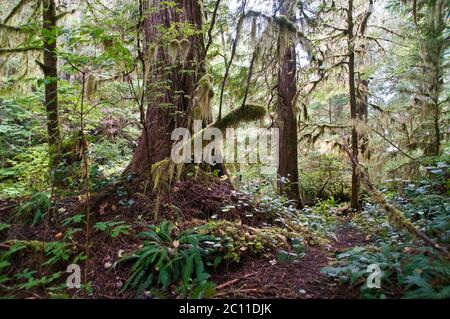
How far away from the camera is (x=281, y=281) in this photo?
3.32m

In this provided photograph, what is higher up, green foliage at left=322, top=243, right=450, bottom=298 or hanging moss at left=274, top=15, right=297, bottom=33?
hanging moss at left=274, top=15, right=297, bottom=33

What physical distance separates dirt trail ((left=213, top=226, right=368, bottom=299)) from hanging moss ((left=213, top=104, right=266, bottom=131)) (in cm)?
219

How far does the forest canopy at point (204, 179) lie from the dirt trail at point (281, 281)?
21mm

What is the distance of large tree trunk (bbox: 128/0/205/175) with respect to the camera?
5273 mm

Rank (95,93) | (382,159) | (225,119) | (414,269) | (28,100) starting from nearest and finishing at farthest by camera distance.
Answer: (414,269) → (225,119) → (95,93) → (28,100) → (382,159)

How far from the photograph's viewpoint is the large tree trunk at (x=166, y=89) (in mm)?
5273

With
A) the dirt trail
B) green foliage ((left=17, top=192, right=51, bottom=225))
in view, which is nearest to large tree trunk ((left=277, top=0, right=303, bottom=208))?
the dirt trail

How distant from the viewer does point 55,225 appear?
4328 mm

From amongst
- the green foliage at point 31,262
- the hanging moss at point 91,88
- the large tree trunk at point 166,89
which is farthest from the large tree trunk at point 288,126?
the green foliage at point 31,262

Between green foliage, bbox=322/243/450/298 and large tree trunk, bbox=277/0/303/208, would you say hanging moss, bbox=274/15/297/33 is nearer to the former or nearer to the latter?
green foliage, bbox=322/243/450/298
